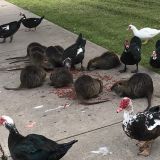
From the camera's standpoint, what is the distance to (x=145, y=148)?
5691mm

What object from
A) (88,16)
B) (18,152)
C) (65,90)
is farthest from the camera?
(88,16)

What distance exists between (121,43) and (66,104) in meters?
3.77

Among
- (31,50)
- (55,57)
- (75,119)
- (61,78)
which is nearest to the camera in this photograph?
(75,119)

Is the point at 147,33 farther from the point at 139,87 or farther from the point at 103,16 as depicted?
the point at 103,16

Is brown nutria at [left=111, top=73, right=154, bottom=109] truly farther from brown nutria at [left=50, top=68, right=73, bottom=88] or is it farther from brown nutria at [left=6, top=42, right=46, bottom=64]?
brown nutria at [left=6, top=42, right=46, bottom=64]

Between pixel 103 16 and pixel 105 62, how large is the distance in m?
5.31

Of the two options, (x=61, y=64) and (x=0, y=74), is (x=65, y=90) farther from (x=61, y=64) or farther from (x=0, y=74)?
(x=0, y=74)

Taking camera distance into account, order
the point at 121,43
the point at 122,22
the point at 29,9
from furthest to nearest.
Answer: the point at 29,9
the point at 122,22
the point at 121,43

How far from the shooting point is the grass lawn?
11.1 metres

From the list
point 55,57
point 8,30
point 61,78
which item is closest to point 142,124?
point 61,78

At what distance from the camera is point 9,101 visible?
763cm

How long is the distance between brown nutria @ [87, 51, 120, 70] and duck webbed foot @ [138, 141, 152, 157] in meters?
3.22

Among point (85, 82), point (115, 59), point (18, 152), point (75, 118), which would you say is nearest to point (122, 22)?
point (115, 59)

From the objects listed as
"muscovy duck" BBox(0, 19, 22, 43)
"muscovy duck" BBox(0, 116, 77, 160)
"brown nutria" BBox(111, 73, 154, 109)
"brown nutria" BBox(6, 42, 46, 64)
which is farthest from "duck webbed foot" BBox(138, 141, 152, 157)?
"muscovy duck" BBox(0, 19, 22, 43)
